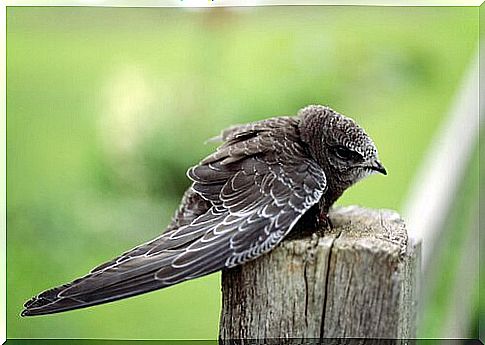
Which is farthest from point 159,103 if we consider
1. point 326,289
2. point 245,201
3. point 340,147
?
point 326,289

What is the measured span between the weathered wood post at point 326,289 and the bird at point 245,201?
0.06 metres

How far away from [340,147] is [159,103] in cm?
56

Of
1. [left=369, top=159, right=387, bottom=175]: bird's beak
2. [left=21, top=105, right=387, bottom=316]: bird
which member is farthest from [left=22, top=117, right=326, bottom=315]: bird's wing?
[left=369, top=159, right=387, bottom=175]: bird's beak

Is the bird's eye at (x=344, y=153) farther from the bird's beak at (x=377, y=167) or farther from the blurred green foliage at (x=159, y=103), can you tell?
the blurred green foliage at (x=159, y=103)

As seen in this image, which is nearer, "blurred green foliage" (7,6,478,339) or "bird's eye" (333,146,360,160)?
"bird's eye" (333,146,360,160)

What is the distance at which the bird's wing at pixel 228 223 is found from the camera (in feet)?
4.97

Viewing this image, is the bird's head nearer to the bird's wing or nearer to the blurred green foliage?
the bird's wing

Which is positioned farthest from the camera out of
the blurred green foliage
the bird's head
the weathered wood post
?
the blurred green foliage

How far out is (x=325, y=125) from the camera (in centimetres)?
167

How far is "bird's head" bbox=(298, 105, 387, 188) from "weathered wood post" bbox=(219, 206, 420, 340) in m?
0.20

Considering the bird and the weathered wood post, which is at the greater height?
the bird

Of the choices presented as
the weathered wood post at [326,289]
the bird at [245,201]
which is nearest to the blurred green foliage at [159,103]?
the bird at [245,201]

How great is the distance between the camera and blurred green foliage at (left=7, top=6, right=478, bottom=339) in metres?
1.86

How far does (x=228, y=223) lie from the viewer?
1.56 metres
